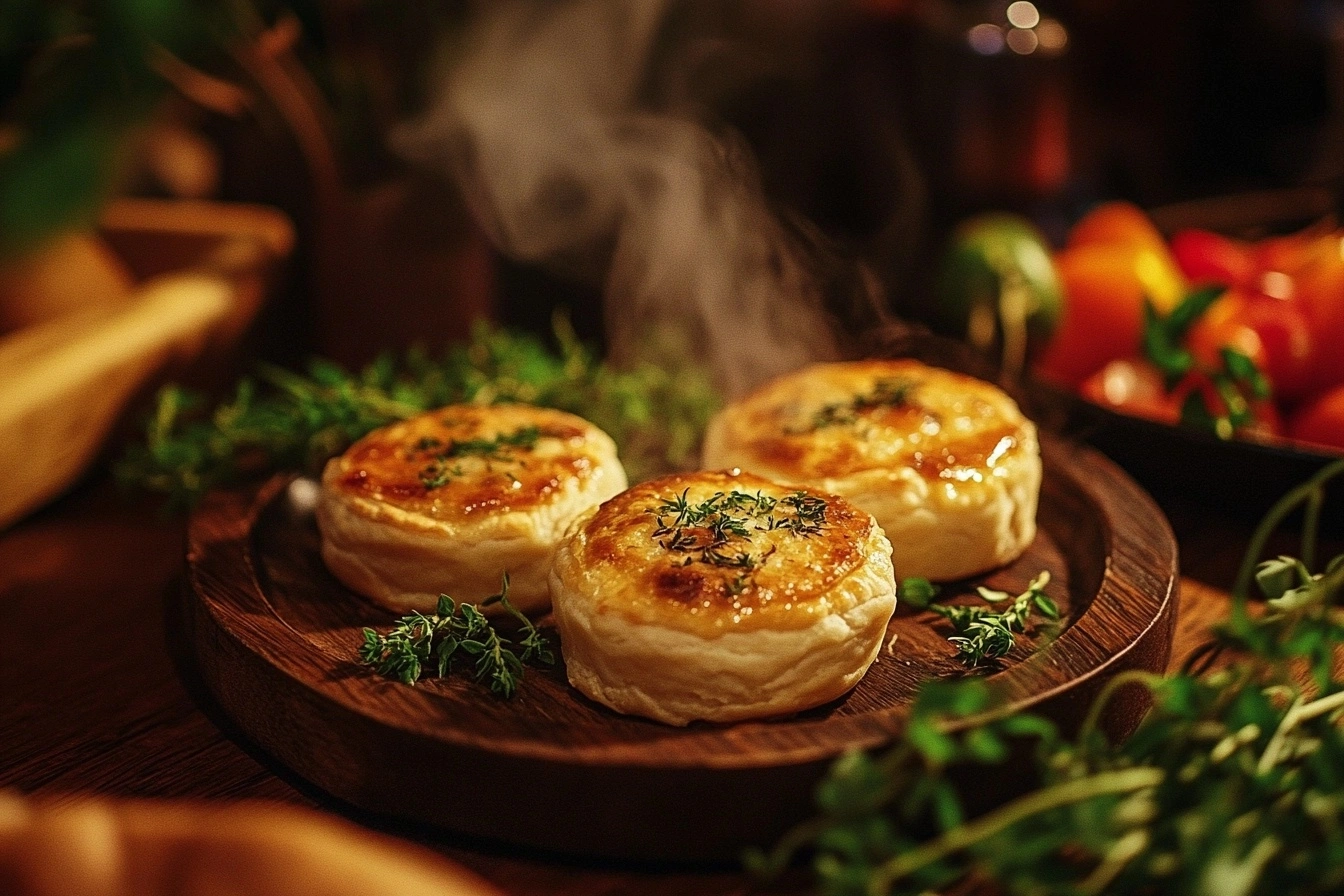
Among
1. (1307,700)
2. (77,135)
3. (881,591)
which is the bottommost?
(1307,700)

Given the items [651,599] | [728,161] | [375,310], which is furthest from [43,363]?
[728,161]

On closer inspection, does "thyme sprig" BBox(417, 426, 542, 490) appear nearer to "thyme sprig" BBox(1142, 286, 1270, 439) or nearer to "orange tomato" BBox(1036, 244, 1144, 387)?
"thyme sprig" BBox(1142, 286, 1270, 439)

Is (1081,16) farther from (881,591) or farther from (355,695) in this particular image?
(355,695)

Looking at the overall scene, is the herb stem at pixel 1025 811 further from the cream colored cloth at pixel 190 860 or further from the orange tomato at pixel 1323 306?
the orange tomato at pixel 1323 306

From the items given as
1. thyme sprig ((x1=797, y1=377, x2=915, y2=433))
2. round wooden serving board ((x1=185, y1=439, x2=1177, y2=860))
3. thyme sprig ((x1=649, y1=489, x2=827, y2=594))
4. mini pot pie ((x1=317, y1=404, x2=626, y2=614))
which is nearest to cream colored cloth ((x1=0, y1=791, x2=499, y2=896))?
round wooden serving board ((x1=185, y1=439, x2=1177, y2=860))

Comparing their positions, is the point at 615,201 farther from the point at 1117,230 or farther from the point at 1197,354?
the point at 1197,354

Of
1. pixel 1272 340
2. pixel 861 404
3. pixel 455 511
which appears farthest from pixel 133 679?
pixel 1272 340
